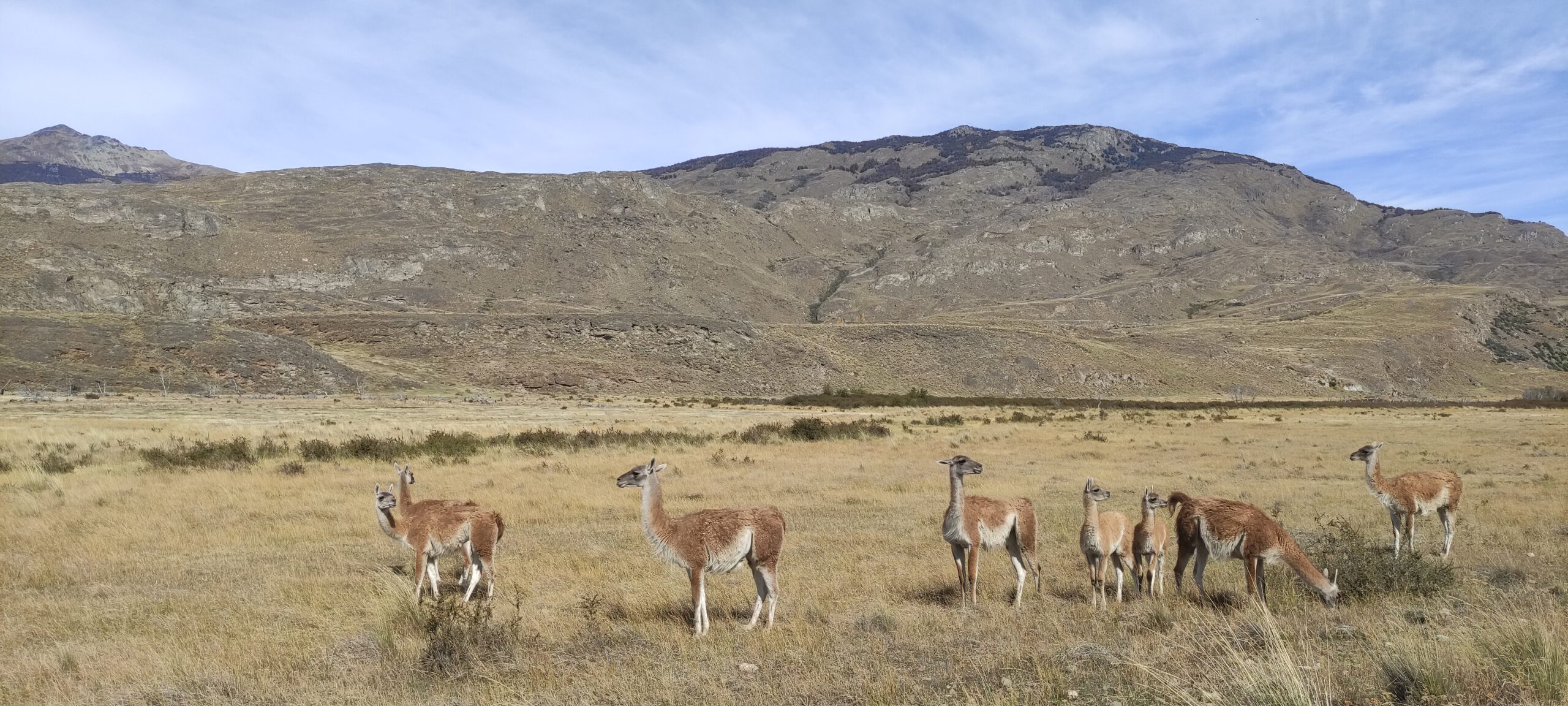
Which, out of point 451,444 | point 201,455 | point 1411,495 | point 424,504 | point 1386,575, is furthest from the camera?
point 451,444

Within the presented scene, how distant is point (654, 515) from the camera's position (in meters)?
8.20

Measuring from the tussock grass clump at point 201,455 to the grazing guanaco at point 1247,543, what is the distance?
23.5 meters

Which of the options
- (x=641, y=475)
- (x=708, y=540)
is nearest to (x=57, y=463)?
(x=641, y=475)

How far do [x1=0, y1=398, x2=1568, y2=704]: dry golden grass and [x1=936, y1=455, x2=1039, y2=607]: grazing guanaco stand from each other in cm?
39

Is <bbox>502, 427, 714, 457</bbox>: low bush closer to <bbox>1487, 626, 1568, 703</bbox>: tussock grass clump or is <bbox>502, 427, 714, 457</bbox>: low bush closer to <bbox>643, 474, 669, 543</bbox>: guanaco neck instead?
<bbox>643, 474, 669, 543</bbox>: guanaco neck

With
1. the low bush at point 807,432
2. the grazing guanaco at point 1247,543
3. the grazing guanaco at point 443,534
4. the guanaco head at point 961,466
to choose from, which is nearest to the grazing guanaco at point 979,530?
the guanaco head at point 961,466

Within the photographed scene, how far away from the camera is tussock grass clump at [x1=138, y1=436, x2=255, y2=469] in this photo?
2195 centimetres

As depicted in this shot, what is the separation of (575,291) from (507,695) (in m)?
126

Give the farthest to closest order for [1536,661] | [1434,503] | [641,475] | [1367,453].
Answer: [1434,503] < [1367,453] < [641,475] < [1536,661]

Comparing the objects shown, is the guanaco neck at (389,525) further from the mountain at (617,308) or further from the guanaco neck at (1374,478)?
the mountain at (617,308)

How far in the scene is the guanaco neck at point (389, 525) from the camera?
32.3 feet

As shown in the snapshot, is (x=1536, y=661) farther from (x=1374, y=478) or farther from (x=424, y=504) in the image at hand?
(x=424, y=504)

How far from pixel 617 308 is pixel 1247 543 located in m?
119

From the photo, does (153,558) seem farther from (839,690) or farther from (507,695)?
(839,690)
